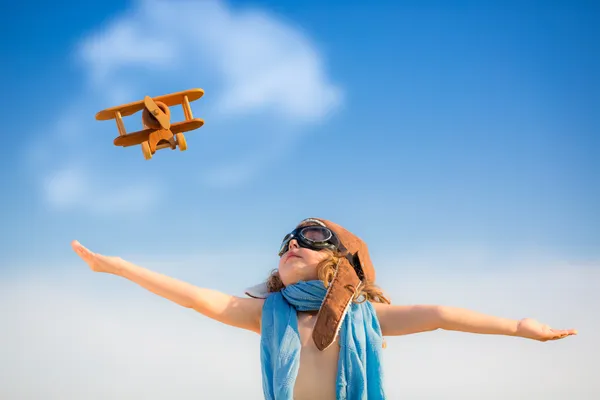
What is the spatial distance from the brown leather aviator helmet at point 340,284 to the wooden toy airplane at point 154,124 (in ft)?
3.69

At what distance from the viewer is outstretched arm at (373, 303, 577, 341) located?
369 centimetres

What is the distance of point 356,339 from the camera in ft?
12.4

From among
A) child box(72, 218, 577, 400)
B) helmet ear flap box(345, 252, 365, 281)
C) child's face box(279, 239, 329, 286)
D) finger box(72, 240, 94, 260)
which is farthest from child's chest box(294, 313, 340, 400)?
finger box(72, 240, 94, 260)

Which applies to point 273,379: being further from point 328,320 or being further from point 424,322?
point 424,322

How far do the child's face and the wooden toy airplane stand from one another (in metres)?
1.16

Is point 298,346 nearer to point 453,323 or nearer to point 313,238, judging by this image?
point 313,238

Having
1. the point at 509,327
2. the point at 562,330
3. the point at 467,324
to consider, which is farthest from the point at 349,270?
the point at 562,330

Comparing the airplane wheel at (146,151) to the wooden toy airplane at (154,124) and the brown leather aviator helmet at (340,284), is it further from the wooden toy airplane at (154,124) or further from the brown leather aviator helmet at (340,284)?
the brown leather aviator helmet at (340,284)

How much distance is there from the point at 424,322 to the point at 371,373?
0.50m

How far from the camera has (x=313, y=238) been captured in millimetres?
4234

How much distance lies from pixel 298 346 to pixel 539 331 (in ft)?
5.00

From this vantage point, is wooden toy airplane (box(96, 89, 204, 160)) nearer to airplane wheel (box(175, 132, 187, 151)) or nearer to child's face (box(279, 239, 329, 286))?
airplane wheel (box(175, 132, 187, 151))

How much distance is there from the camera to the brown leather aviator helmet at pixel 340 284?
3740 mm

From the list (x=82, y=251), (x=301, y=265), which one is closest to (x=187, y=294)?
(x=82, y=251)
